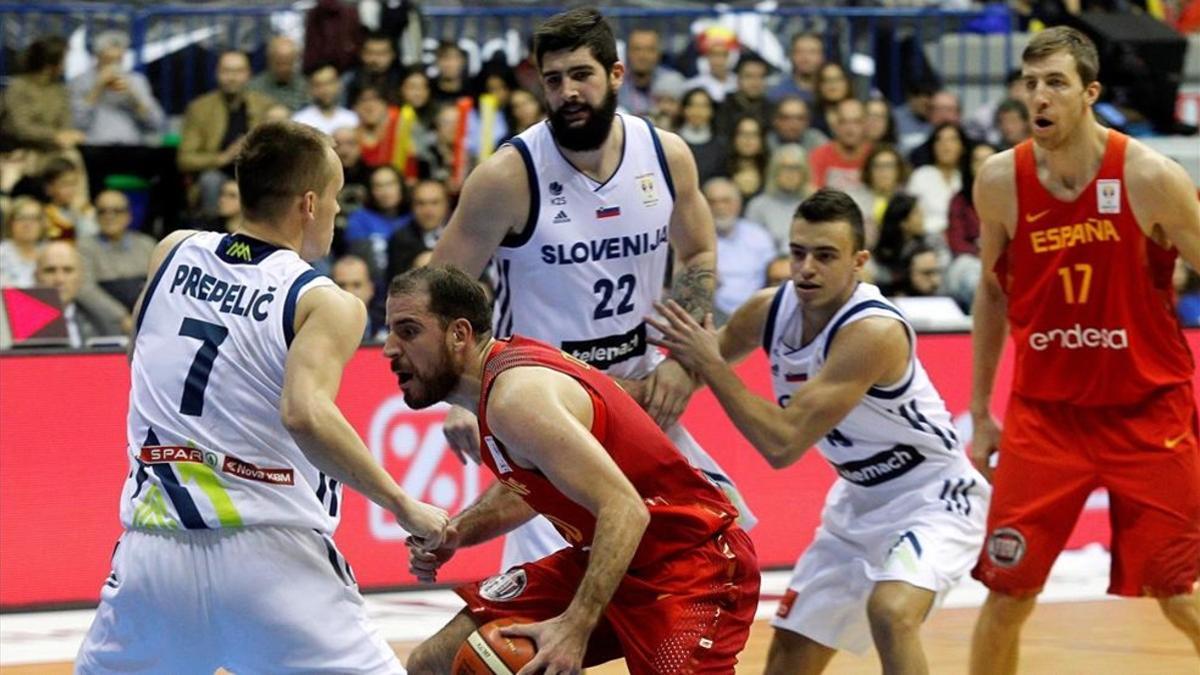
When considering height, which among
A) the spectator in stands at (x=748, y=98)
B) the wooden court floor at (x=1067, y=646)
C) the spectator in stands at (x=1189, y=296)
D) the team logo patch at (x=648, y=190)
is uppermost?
the team logo patch at (x=648, y=190)

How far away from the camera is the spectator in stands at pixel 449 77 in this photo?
43.6ft

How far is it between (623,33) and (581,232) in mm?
9077

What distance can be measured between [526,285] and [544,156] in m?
0.42

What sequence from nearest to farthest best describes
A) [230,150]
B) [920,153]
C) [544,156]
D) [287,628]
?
[287,628], [544,156], [230,150], [920,153]

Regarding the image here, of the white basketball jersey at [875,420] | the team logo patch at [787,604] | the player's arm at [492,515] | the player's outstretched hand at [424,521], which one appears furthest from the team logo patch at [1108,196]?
the player's outstretched hand at [424,521]

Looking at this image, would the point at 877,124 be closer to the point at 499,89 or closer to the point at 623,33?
the point at 623,33

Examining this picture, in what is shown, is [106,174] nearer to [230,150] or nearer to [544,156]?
[230,150]

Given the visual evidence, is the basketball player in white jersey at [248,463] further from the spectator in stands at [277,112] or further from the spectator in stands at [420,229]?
the spectator in stands at [277,112]

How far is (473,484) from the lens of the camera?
32.3ft

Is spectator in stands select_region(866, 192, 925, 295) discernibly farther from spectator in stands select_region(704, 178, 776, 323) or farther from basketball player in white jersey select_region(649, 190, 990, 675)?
basketball player in white jersey select_region(649, 190, 990, 675)

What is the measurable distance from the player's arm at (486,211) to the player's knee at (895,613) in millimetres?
1640

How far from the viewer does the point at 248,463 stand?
5.04 m

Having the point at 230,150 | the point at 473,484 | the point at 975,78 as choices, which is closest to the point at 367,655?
the point at 473,484

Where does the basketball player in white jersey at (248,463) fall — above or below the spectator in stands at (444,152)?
above
